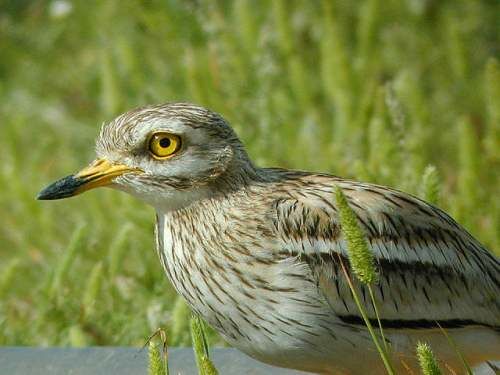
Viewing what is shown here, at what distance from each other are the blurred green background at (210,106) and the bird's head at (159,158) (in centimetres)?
78

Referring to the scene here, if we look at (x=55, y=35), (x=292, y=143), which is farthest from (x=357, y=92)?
(x=55, y=35)

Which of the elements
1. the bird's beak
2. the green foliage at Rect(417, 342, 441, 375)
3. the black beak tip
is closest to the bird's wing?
the bird's beak

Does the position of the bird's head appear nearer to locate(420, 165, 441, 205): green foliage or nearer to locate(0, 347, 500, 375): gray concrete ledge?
locate(0, 347, 500, 375): gray concrete ledge

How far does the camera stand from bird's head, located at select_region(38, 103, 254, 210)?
391 centimetres

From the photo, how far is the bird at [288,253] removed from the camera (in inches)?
145

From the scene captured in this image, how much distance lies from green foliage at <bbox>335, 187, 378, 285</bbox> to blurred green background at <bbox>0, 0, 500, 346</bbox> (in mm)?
1567

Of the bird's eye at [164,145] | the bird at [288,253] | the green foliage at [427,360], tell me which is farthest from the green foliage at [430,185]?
the green foliage at [427,360]

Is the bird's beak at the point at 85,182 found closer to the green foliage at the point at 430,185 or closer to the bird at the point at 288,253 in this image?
the bird at the point at 288,253

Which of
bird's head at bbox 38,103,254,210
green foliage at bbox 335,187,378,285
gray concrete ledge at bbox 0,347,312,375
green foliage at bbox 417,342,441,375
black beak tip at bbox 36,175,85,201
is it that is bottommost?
gray concrete ledge at bbox 0,347,312,375

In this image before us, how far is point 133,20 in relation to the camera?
25.3ft

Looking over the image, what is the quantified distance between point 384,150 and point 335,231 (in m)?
1.62

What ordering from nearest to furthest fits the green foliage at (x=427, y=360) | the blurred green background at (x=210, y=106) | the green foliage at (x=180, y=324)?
the green foliage at (x=427, y=360) < the green foliage at (x=180, y=324) < the blurred green background at (x=210, y=106)

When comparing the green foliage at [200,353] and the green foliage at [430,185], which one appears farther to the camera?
the green foliage at [430,185]

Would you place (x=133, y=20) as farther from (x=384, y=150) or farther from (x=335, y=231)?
(x=335, y=231)
